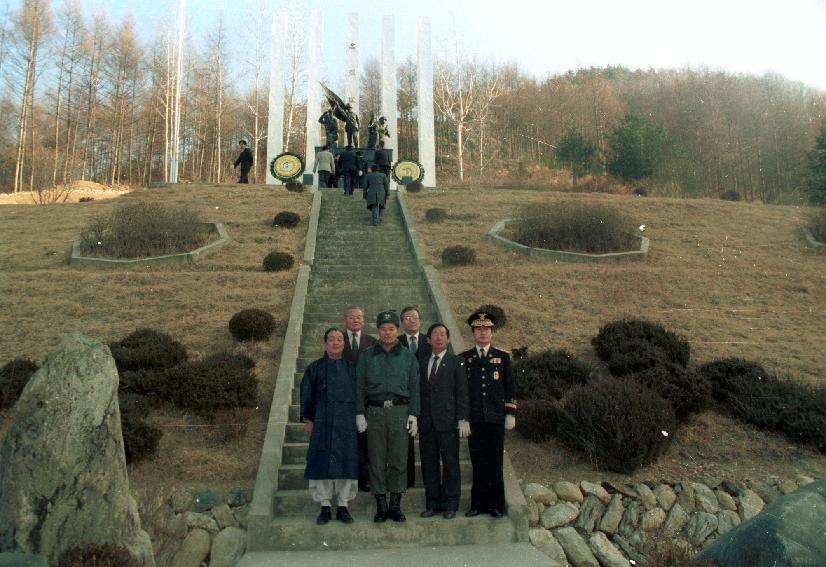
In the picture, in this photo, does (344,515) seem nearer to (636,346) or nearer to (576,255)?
(636,346)

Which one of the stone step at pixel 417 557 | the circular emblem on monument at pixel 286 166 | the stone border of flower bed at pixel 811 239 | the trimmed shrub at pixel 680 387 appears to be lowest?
the stone step at pixel 417 557

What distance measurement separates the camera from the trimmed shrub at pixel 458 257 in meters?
15.7

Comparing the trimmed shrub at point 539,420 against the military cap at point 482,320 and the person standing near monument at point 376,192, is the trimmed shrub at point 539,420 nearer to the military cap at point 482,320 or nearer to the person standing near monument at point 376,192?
the military cap at point 482,320

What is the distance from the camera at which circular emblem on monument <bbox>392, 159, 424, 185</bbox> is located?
90.0ft

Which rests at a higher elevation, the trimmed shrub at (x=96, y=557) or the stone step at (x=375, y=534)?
the trimmed shrub at (x=96, y=557)

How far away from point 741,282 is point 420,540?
12.0 metres

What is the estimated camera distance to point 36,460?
449 centimetres

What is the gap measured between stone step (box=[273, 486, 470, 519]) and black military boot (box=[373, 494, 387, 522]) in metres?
0.24

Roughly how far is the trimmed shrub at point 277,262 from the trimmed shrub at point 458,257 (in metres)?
3.63

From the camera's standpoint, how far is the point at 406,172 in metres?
27.6

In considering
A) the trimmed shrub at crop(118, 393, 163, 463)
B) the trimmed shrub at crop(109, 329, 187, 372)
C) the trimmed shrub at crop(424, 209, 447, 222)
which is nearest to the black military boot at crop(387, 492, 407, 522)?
the trimmed shrub at crop(118, 393, 163, 463)

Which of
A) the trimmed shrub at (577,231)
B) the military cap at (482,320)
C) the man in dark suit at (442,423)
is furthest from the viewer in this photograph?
the trimmed shrub at (577,231)

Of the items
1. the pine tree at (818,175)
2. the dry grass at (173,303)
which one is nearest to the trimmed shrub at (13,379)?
the dry grass at (173,303)

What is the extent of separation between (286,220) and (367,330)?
846 centimetres
